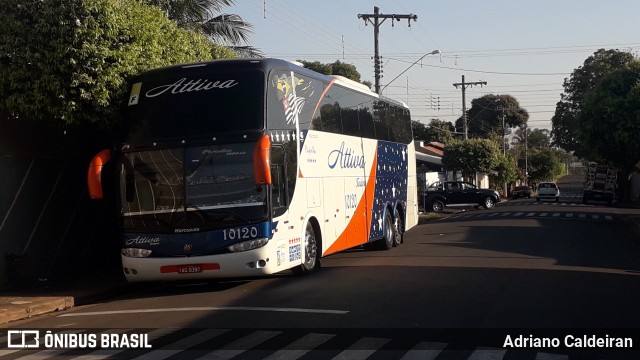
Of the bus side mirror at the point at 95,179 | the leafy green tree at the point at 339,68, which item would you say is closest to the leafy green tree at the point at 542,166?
A: the leafy green tree at the point at 339,68

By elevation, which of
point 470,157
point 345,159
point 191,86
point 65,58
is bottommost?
point 345,159

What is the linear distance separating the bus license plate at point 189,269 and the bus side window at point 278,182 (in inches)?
62.2

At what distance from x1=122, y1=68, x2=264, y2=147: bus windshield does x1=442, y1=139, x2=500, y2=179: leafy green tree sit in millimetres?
47275

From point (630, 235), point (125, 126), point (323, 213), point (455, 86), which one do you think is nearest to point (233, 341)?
point (125, 126)

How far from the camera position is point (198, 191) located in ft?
42.6

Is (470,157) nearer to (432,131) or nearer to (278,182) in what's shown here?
(432,131)

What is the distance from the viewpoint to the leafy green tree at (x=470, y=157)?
194ft

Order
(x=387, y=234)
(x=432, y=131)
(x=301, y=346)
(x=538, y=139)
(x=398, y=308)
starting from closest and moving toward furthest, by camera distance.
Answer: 1. (x=301, y=346)
2. (x=398, y=308)
3. (x=387, y=234)
4. (x=432, y=131)
5. (x=538, y=139)

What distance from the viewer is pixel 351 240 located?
1775 cm

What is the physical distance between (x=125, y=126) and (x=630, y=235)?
734 inches

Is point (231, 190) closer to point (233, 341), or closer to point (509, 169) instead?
point (233, 341)

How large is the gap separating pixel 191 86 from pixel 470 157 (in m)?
47.7

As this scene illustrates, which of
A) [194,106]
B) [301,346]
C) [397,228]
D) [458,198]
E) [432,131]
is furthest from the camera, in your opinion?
[432,131]

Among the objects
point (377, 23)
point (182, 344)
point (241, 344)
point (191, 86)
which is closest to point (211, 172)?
point (191, 86)
